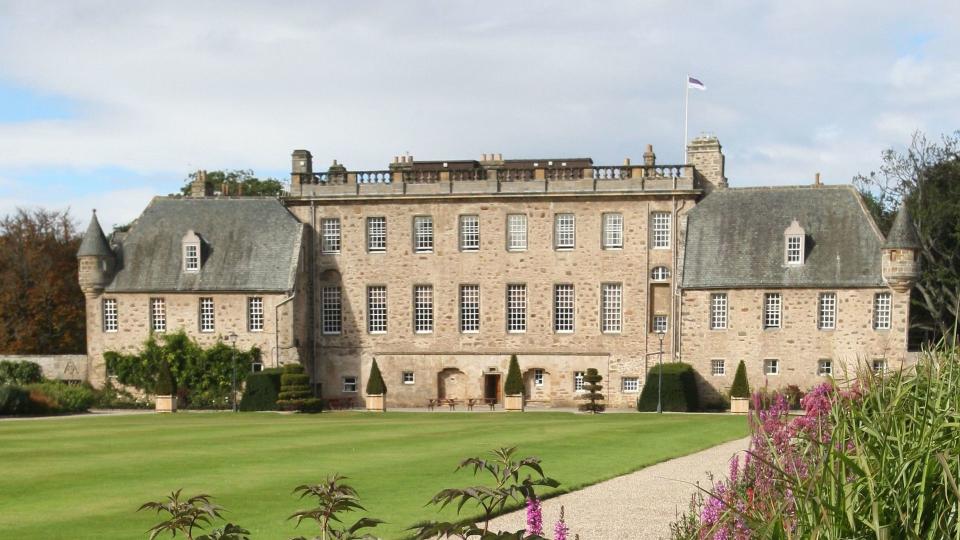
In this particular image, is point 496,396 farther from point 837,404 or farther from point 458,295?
point 837,404

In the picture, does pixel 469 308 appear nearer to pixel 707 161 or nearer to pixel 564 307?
pixel 564 307

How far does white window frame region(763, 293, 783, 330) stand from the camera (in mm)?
42656

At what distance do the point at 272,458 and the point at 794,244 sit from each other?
27.9 metres

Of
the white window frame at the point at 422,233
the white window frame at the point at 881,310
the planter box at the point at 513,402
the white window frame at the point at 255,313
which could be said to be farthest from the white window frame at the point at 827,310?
the white window frame at the point at 255,313

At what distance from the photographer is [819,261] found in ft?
139

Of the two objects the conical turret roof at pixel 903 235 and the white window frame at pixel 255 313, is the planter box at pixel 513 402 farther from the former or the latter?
the conical turret roof at pixel 903 235

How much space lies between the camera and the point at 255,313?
46000 millimetres

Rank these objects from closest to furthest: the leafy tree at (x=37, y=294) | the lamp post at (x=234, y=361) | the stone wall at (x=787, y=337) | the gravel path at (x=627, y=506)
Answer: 1. the gravel path at (x=627, y=506)
2. the stone wall at (x=787, y=337)
3. the lamp post at (x=234, y=361)
4. the leafy tree at (x=37, y=294)

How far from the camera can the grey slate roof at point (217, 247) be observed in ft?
Result: 151

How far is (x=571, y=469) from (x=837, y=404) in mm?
13003

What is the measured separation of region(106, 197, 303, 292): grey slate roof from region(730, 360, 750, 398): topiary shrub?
19.3m

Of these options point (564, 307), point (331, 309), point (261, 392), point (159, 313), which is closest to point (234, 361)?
point (261, 392)

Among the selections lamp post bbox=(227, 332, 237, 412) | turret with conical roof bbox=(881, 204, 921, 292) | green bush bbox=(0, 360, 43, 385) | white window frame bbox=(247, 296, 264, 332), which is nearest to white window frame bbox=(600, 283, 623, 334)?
turret with conical roof bbox=(881, 204, 921, 292)

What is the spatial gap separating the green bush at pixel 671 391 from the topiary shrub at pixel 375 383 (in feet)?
35.8
